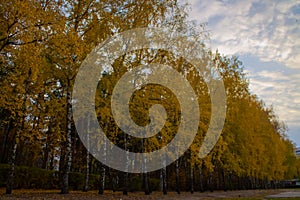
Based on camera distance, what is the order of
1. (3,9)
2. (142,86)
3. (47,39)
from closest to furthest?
(3,9) → (47,39) → (142,86)

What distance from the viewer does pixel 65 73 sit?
13469mm

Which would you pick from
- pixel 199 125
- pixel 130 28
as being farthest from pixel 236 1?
pixel 199 125

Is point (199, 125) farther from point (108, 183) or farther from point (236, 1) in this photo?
point (108, 183)

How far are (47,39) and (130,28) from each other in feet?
22.5

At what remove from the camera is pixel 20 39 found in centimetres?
816

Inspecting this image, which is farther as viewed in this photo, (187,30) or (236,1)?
(187,30)

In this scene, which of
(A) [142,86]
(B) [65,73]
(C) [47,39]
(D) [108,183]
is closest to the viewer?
(C) [47,39]

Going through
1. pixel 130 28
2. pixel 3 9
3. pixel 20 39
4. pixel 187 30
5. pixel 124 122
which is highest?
pixel 187 30

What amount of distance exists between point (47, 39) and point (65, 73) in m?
4.76

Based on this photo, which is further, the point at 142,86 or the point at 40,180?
the point at 40,180

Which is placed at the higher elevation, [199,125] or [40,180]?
[199,125]

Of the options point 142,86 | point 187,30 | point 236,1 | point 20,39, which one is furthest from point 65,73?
point 236,1

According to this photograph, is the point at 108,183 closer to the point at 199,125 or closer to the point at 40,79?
the point at 199,125

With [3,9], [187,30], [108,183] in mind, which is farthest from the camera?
[108,183]
